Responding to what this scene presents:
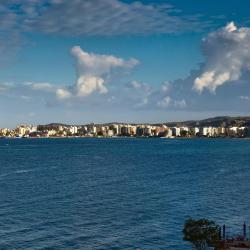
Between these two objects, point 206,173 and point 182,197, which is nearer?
point 182,197

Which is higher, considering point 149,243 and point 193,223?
point 193,223

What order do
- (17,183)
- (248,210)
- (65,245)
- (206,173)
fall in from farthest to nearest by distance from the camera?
(206,173), (17,183), (248,210), (65,245)

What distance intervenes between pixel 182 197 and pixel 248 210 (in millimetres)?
16067

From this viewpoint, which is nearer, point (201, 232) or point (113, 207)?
point (201, 232)

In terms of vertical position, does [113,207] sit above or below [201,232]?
below

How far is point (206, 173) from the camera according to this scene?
14400 cm

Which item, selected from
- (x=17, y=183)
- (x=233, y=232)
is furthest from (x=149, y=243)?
(x=17, y=183)

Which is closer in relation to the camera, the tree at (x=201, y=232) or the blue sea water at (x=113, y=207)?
the tree at (x=201, y=232)

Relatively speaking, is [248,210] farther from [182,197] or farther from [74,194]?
[74,194]

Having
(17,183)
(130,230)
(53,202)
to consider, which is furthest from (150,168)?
(130,230)

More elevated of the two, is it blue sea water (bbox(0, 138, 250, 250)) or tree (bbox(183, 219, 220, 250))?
tree (bbox(183, 219, 220, 250))

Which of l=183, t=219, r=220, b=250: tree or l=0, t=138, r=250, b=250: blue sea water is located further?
l=0, t=138, r=250, b=250: blue sea water

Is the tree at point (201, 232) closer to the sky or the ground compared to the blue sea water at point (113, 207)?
closer to the sky

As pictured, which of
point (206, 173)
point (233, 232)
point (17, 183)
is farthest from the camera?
point (206, 173)
